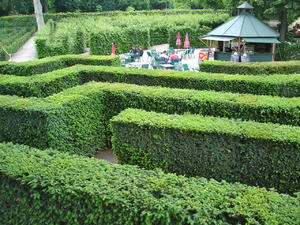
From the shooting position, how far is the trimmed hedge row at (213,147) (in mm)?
Result: 4957

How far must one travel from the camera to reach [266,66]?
427 inches

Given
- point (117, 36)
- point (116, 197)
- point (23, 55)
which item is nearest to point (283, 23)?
point (117, 36)

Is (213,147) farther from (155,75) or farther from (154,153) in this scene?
(155,75)

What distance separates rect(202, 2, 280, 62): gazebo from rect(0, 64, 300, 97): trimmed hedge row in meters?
8.65

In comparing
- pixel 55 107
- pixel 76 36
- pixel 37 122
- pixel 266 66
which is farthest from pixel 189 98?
pixel 76 36

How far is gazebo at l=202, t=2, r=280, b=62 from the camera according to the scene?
16250 mm

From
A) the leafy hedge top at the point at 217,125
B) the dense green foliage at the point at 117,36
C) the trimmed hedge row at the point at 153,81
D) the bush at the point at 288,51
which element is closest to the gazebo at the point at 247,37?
the bush at the point at 288,51

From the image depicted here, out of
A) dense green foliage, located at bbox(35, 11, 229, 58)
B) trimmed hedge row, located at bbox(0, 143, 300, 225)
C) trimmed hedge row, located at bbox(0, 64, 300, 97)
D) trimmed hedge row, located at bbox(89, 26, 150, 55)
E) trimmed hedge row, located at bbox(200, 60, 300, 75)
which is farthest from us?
trimmed hedge row, located at bbox(89, 26, 150, 55)

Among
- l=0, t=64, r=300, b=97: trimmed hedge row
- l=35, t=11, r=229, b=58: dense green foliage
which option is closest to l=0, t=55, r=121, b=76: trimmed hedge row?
l=0, t=64, r=300, b=97: trimmed hedge row

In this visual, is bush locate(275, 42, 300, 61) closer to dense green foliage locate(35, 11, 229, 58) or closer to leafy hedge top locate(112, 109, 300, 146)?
dense green foliage locate(35, 11, 229, 58)

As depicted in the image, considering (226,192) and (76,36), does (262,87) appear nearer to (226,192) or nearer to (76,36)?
(226,192)

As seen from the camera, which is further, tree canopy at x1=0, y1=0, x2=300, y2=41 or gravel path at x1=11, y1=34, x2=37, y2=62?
gravel path at x1=11, y1=34, x2=37, y2=62

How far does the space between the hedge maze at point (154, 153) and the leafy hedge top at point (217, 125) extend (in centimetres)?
2

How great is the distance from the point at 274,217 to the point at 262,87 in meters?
5.78
